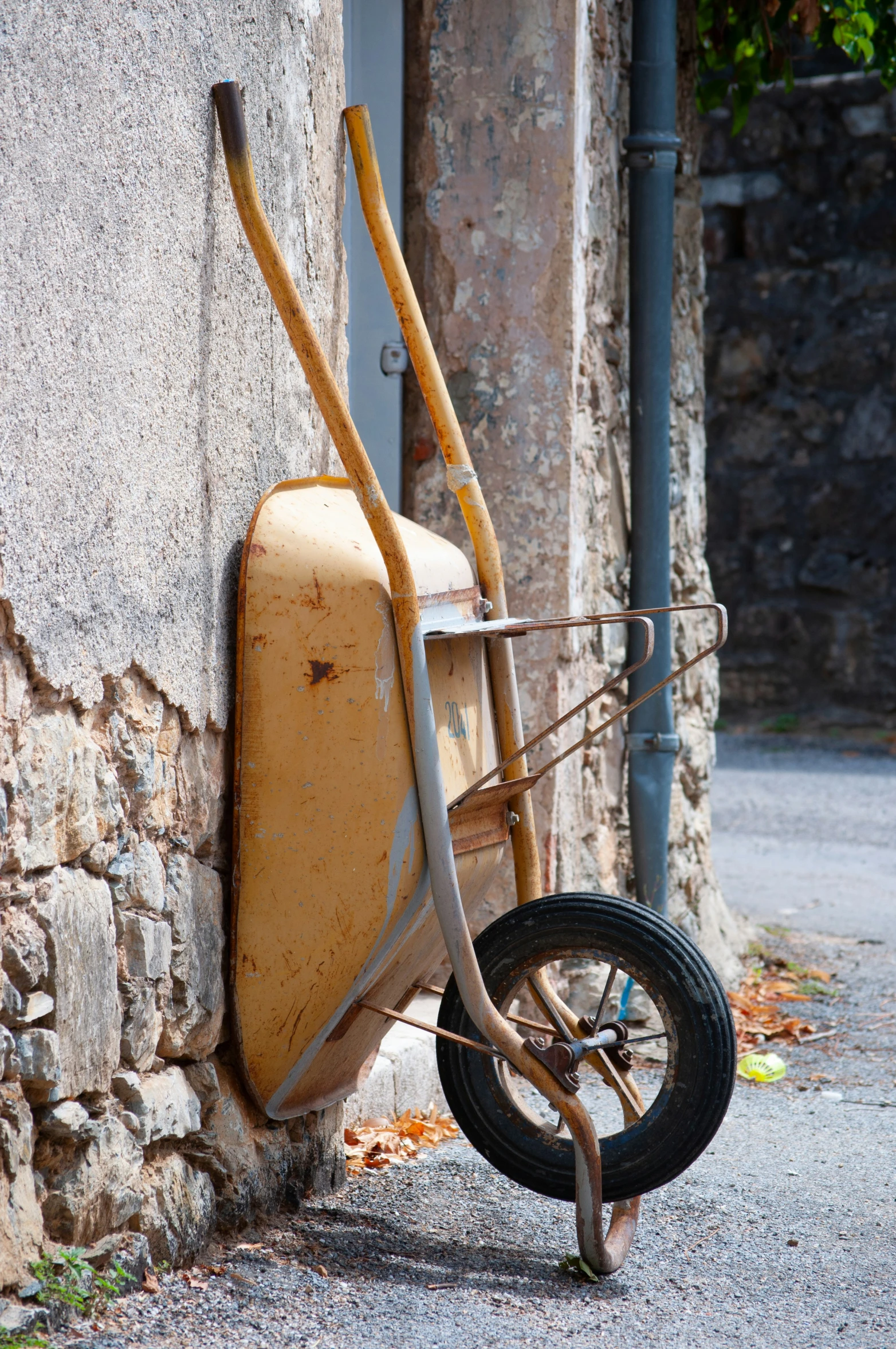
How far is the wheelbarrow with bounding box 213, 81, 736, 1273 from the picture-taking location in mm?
2047

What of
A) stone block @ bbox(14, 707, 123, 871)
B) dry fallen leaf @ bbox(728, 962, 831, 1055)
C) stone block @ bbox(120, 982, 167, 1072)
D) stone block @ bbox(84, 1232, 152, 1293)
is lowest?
dry fallen leaf @ bbox(728, 962, 831, 1055)

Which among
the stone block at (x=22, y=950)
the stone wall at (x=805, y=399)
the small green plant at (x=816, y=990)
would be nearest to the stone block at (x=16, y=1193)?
the stone block at (x=22, y=950)

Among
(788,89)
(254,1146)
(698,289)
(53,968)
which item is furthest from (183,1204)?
(788,89)

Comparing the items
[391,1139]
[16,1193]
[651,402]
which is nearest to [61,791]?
[16,1193]

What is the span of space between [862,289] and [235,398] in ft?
24.2

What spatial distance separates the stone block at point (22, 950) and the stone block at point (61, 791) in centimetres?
7

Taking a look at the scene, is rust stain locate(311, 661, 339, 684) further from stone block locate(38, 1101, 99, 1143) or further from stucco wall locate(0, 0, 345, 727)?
stone block locate(38, 1101, 99, 1143)

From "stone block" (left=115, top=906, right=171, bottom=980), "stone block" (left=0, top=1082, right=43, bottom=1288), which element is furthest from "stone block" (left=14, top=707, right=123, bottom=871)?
"stone block" (left=0, top=1082, right=43, bottom=1288)

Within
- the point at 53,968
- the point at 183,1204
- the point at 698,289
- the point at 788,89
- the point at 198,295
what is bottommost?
the point at 183,1204

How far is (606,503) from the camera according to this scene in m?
3.74

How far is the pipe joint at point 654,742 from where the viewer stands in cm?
372

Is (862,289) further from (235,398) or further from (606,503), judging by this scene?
(235,398)

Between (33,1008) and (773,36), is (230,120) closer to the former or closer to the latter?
(33,1008)

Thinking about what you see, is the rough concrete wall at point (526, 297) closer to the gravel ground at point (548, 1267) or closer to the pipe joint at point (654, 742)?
the pipe joint at point (654, 742)
